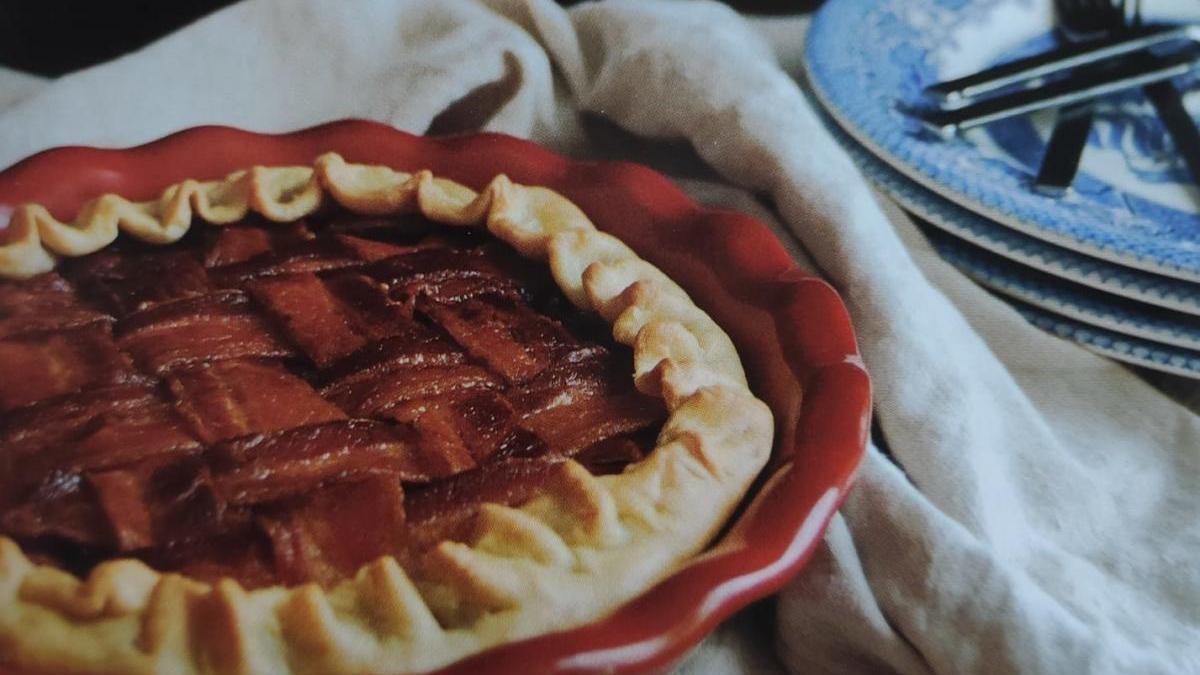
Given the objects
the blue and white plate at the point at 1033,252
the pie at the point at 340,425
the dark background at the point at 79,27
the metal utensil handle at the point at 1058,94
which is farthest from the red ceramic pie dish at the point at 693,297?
the dark background at the point at 79,27

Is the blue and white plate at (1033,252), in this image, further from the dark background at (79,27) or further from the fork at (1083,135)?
the dark background at (79,27)

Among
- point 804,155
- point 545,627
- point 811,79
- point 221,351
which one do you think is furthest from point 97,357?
point 811,79

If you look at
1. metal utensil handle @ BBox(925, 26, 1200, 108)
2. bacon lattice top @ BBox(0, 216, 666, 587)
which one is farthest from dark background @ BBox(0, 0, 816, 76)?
metal utensil handle @ BBox(925, 26, 1200, 108)

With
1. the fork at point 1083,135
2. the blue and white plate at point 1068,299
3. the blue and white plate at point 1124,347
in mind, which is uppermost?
the fork at point 1083,135

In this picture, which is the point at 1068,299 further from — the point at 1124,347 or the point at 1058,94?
the point at 1058,94

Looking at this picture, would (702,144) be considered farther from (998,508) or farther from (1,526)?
(1,526)

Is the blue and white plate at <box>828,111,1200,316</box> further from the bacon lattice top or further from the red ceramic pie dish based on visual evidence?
the bacon lattice top

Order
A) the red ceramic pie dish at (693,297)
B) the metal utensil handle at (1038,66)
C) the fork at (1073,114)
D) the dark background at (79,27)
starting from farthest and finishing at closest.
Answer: the dark background at (79,27)
the metal utensil handle at (1038,66)
the fork at (1073,114)
the red ceramic pie dish at (693,297)
